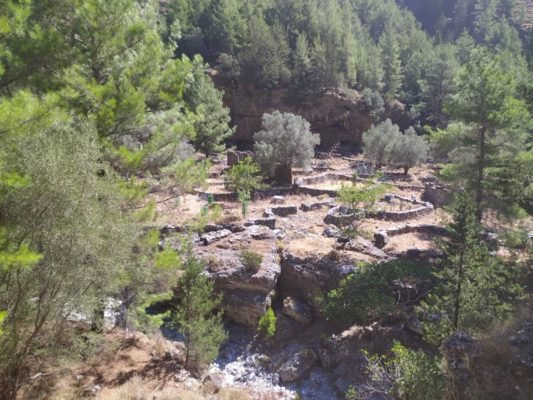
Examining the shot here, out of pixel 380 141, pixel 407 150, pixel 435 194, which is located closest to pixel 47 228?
pixel 435 194

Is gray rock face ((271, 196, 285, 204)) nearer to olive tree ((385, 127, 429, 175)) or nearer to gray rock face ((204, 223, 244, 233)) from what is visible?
gray rock face ((204, 223, 244, 233))

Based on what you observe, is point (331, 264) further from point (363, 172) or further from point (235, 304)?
point (363, 172)

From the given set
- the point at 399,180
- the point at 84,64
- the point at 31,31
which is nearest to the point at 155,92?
the point at 84,64

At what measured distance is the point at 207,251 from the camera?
1395 centimetres

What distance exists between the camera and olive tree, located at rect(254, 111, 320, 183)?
995 inches

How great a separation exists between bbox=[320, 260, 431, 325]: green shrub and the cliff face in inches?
1290

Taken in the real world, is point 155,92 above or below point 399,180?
above

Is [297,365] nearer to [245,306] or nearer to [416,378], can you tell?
[245,306]

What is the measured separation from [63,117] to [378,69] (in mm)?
48209

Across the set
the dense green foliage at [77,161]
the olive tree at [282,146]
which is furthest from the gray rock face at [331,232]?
the olive tree at [282,146]

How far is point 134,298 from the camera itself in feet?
26.7

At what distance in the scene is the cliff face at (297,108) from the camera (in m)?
43.8

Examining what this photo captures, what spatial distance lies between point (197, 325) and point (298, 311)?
4.86 meters

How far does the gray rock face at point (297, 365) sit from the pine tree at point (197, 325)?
2.45 m
